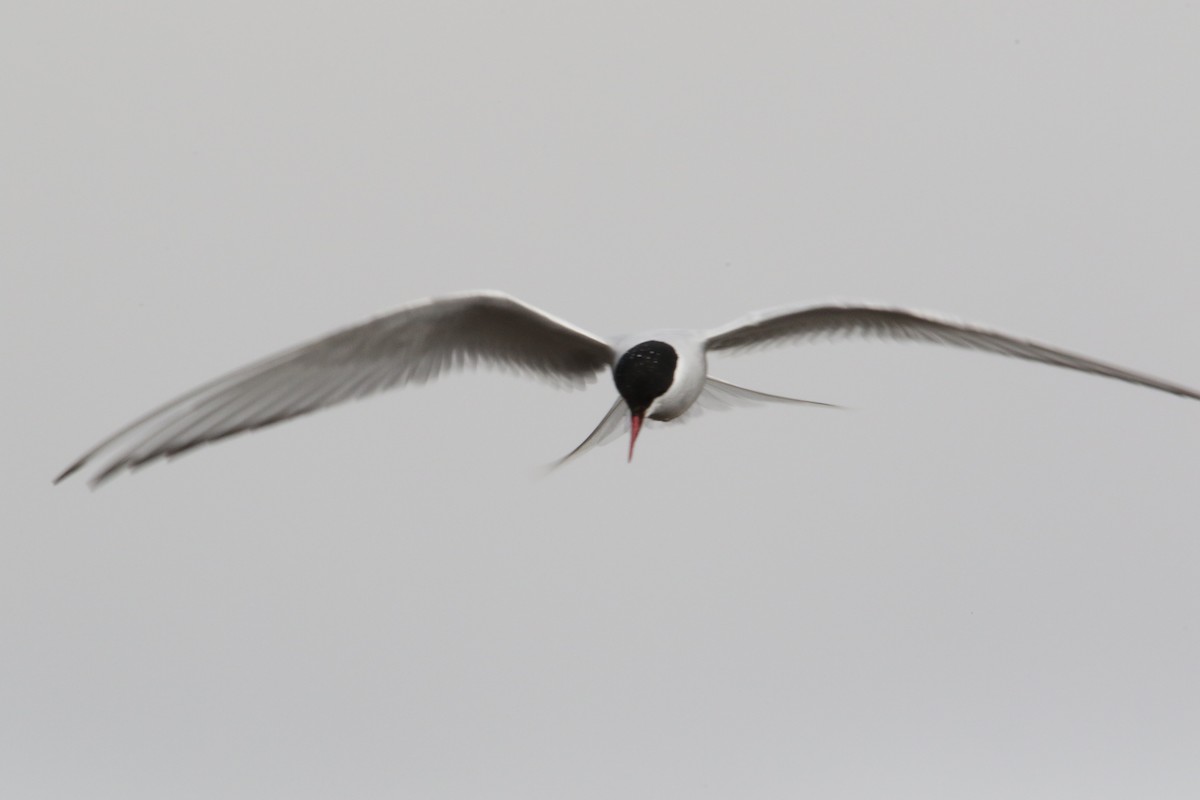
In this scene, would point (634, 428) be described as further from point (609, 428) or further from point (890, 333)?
point (890, 333)

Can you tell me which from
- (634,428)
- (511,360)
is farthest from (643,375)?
(511,360)

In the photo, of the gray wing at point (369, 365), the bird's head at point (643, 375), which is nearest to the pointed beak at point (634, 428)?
the bird's head at point (643, 375)

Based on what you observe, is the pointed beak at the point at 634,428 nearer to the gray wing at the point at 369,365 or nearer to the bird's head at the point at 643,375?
the bird's head at the point at 643,375

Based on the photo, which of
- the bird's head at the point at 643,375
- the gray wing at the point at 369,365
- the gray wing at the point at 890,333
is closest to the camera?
the gray wing at the point at 369,365

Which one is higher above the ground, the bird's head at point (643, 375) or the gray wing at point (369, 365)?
the gray wing at point (369, 365)

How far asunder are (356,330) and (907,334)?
4.03 feet

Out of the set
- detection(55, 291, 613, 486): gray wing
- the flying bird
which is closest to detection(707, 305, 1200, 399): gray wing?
the flying bird

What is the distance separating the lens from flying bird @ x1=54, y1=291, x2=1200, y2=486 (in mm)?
2441

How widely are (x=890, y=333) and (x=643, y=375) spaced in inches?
23.9

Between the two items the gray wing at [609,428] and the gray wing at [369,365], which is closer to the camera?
the gray wing at [369,365]

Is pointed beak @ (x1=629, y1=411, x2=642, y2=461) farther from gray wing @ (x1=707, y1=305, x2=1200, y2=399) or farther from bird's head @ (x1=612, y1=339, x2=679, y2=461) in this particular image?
gray wing @ (x1=707, y1=305, x2=1200, y2=399)

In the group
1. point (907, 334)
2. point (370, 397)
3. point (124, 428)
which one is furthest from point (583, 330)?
point (124, 428)

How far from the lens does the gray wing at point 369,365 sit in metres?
2.40

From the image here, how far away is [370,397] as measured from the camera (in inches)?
109
